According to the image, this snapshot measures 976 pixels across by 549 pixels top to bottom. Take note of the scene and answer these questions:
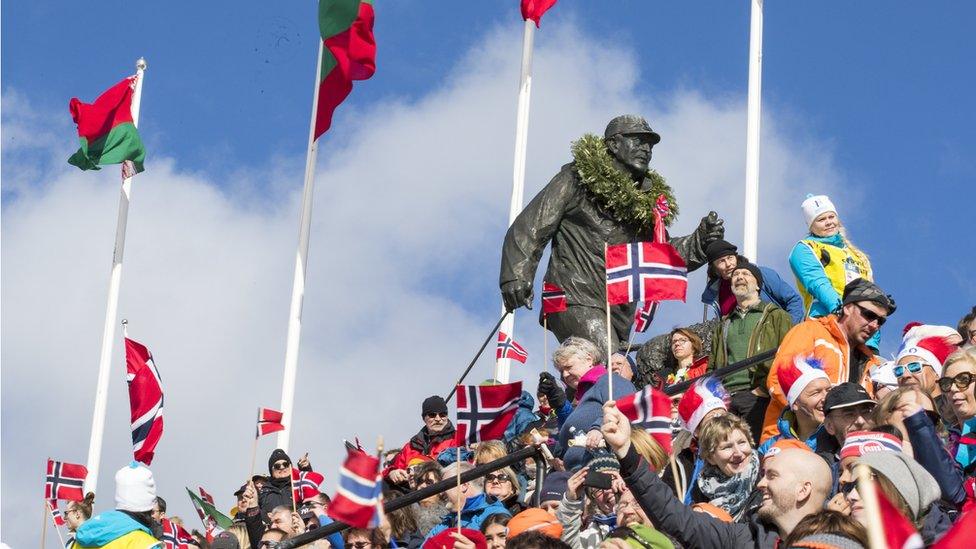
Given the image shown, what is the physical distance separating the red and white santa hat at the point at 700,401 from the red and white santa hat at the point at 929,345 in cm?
115

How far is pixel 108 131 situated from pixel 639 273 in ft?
47.3

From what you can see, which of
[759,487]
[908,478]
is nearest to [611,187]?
[759,487]

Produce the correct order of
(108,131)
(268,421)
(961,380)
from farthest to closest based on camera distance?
(108,131) → (268,421) → (961,380)

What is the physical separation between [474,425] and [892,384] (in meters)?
2.58

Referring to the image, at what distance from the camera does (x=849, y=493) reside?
235 inches

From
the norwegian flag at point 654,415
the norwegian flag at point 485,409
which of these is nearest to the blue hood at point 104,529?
the norwegian flag at point 485,409

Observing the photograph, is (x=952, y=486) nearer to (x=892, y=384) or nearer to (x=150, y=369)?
(x=892, y=384)

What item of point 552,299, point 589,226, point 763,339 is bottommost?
point 763,339

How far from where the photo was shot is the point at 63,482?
18.3m

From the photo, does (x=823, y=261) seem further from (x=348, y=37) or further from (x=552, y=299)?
(x=348, y=37)

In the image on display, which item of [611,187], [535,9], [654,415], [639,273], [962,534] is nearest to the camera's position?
[962,534]

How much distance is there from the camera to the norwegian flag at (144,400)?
16281 mm

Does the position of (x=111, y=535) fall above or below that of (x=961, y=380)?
below

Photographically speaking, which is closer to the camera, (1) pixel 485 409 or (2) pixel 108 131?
(1) pixel 485 409
